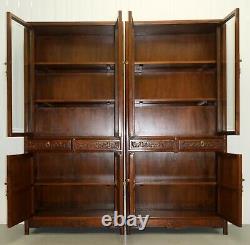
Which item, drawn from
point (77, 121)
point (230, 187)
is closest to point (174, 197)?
point (230, 187)

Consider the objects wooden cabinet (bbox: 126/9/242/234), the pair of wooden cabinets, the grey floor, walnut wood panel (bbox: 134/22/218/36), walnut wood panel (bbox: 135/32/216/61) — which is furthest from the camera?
walnut wood panel (bbox: 135/32/216/61)

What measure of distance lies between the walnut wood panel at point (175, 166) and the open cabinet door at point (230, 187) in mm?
204

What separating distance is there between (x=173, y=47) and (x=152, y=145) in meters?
1.05

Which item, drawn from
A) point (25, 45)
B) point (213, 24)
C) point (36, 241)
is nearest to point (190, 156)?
point (213, 24)

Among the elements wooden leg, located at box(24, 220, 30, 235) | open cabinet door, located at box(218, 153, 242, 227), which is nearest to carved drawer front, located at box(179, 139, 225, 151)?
open cabinet door, located at box(218, 153, 242, 227)

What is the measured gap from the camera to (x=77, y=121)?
3.28m

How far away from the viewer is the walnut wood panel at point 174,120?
128 inches

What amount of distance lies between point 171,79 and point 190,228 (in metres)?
1.45

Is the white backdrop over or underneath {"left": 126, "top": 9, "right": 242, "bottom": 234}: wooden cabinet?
over

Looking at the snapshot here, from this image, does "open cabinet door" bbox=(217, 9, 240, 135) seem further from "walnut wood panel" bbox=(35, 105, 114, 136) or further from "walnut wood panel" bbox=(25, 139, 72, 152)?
"walnut wood panel" bbox=(25, 139, 72, 152)

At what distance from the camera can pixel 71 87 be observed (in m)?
3.29

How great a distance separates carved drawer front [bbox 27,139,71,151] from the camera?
2893 mm

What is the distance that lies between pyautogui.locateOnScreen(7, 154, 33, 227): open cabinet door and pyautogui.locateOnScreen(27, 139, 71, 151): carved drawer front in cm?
11

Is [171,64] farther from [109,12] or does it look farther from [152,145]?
[109,12]
